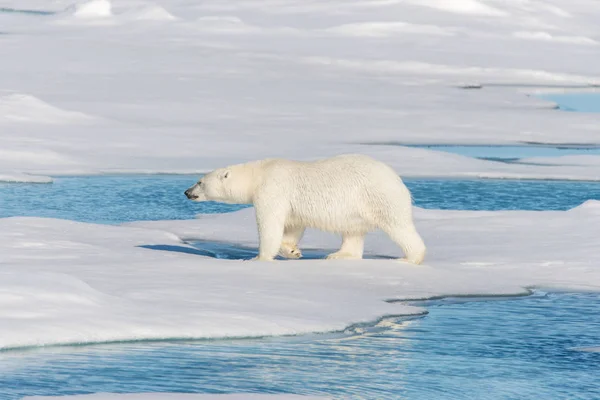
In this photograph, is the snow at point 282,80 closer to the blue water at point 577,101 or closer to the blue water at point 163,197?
the blue water at point 163,197

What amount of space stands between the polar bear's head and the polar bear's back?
0.68 ft

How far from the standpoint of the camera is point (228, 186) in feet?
31.4

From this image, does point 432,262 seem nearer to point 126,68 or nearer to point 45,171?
point 45,171

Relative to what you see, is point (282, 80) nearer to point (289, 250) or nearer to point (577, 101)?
point (577, 101)

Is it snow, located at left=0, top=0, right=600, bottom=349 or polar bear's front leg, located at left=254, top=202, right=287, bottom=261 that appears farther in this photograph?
polar bear's front leg, located at left=254, top=202, right=287, bottom=261

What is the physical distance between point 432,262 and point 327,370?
3724mm

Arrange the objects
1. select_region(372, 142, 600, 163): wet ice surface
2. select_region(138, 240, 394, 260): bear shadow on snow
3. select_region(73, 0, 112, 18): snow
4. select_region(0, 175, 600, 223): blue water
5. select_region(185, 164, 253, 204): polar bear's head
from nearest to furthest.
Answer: select_region(185, 164, 253, 204): polar bear's head
select_region(138, 240, 394, 260): bear shadow on snow
select_region(0, 175, 600, 223): blue water
select_region(372, 142, 600, 163): wet ice surface
select_region(73, 0, 112, 18): snow

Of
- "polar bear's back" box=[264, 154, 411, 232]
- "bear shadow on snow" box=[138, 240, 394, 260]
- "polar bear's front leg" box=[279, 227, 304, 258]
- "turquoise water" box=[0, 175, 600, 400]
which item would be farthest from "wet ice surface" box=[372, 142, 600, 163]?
"turquoise water" box=[0, 175, 600, 400]

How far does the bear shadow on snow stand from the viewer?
10.2 meters

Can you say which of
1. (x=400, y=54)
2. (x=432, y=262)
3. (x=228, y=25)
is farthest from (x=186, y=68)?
(x=432, y=262)

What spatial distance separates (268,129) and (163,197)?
643 cm

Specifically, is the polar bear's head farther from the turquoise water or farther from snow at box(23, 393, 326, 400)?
snow at box(23, 393, 326, 400)

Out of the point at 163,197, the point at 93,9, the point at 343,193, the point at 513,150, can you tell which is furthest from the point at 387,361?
the point at 93,9

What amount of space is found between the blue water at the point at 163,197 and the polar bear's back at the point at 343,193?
3597 mm
